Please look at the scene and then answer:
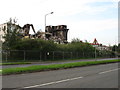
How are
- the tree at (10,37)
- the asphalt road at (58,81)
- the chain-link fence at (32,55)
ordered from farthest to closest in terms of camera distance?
the tree at (10,37) < the chain-link fence at (32,55) < the asphalt road at (58,81)

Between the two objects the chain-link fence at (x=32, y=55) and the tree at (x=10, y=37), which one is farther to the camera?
the tree at (x=10, y=37)

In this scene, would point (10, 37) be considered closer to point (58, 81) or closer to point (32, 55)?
point (32, 55)

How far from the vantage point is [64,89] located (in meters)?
7.80

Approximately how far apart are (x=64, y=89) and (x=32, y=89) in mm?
1334

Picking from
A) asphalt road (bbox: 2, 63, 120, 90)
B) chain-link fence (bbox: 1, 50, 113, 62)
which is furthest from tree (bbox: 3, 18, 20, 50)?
asphalt road (bbox: 2, 63, 120, 90)

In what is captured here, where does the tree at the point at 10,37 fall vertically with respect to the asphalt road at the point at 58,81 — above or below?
above

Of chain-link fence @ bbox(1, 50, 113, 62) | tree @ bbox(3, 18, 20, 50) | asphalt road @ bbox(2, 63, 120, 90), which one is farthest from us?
tree @ bbox(3, 18, 20, 50)

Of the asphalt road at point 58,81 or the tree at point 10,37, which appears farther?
the tree at point 10,37

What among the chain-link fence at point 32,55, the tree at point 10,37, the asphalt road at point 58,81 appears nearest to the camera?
the asphalt road at point 58,81

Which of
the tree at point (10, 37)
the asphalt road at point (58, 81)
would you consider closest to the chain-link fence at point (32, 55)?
the tree at point (10, 37)

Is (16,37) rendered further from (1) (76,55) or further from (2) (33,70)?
(2) (33,70)

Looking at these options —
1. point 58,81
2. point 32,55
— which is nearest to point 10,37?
point 32,55

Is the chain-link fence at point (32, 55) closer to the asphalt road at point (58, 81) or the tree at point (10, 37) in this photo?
the tree at point (10, 37)

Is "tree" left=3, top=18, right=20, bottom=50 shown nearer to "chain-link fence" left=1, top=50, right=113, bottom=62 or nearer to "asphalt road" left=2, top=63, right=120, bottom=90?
"chain-link fence" left=1, top=50, right=113, bottom=62
